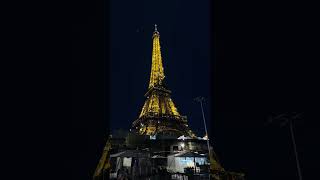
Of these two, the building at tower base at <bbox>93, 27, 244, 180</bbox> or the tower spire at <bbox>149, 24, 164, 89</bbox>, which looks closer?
the building at tower base at <bbox>93, 27, 244, 180</bbox>

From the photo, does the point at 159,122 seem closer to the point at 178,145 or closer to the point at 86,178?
the point at 178,145

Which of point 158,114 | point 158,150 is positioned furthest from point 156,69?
point 158,150

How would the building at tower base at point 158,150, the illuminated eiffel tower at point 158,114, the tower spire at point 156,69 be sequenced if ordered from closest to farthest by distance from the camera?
the building at tower base at point 158,150, the illuminated eiffel tower at point 158,114, the tower spire at point 156,69

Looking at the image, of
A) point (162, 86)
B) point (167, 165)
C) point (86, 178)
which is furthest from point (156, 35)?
point (86, 178)

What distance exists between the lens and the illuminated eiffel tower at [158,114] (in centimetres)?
6319

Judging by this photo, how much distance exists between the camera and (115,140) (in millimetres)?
43656

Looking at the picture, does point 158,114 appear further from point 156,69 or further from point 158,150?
point 158,150

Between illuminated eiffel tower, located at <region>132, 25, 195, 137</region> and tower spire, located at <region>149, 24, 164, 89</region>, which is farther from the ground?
tower spire, located at <region>149, 24, 164, 89</region>

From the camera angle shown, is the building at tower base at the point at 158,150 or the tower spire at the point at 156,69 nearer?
the building at tower base at the point at 158,150

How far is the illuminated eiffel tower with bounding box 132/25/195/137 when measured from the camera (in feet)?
207

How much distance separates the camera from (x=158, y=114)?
6631 centimetres

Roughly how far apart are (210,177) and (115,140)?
21385 millimetres

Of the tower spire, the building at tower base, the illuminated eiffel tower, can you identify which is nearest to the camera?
the building at tower base

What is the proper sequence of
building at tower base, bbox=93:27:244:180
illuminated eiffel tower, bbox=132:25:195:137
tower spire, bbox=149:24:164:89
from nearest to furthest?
1. building at tower base, bbox=93:27:244:180
2. illuminated eiffel tower, bbox=132:25:195:137
3. tower spire, bbox=149:24:164:89
